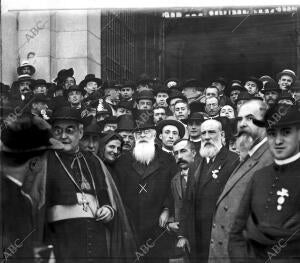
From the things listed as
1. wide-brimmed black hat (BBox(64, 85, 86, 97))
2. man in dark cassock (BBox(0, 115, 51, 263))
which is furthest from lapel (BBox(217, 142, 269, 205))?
man in dark cassock (BBox(0, 115, 51, 263))

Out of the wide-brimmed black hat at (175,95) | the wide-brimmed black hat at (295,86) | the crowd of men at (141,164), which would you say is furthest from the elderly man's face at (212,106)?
the wide-brimmed black hat at (295,86)

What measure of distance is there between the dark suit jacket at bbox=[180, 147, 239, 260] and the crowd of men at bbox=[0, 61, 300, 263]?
0.03 feet

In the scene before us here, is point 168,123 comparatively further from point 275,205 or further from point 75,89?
point 275,205

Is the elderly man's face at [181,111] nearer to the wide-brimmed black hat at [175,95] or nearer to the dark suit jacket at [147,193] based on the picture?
the wide-brimmed black hat at [175,95]

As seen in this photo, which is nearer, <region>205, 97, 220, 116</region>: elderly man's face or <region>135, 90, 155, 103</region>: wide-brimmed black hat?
<region>205, 97, 220, 116</region>: elderly man's face

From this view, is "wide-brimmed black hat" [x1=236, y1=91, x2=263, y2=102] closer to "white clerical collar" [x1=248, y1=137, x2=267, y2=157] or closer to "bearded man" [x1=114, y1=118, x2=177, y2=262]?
"white clerical collar" [x1=248, y1=137, x2=267, y2=157]

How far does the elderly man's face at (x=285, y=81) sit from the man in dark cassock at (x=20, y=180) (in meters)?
2.47

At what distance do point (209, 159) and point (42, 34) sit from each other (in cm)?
222

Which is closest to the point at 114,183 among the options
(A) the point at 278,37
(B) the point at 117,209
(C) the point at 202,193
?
(B) the point at 117,209

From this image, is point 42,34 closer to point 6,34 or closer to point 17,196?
point 6,34

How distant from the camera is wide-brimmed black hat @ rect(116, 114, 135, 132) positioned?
8820 millimetres

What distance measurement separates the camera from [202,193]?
8.70 metres

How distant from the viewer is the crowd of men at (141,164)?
8.60 m

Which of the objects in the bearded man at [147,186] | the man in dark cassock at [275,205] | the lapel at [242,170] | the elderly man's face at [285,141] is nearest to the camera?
the man in dark cassock at [275,205]
